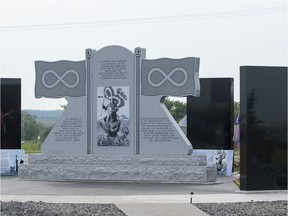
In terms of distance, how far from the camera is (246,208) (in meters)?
14.4

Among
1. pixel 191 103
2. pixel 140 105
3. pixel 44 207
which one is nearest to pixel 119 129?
pixel 140 105

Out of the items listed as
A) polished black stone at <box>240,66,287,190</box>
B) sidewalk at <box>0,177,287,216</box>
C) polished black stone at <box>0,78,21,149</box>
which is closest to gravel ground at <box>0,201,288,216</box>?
sidewalk at <box>0,177,287,216</box>

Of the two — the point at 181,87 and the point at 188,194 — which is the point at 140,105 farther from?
the point at 188,194

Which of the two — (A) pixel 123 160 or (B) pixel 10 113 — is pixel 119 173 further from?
(B) pixel 10 113

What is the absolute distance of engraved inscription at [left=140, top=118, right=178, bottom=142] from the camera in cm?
2302

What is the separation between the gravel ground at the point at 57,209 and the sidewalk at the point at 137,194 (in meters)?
0.39

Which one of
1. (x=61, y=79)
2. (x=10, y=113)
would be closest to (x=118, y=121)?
(x=61, y=79)

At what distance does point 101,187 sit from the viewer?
20406 millimetres

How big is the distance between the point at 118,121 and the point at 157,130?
1568 millimetres

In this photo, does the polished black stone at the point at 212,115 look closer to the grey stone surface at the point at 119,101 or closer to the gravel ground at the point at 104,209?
the grey stone surface at the point at 119,101

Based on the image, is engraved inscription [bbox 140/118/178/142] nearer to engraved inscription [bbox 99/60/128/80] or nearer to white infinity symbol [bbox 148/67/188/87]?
white infinity symbol [bbox 148/67/188/87]

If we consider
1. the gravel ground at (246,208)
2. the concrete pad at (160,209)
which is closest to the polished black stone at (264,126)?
the gravel ground at (246,208)

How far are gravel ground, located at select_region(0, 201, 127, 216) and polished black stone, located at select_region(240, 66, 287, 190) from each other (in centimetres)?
505

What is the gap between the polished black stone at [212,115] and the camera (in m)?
27.7
